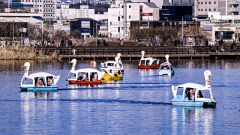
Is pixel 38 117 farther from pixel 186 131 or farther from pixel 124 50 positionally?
pixel 124 50

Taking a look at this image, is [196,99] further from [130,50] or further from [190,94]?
[130,50]

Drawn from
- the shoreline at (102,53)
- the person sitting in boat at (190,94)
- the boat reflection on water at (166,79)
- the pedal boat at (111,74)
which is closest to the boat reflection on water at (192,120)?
the person sitting in boat at (190,94)

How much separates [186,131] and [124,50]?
94757 mm

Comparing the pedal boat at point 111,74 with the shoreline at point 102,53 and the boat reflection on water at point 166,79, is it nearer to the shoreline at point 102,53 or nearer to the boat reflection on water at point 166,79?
the boat reflection on water at point 166,79

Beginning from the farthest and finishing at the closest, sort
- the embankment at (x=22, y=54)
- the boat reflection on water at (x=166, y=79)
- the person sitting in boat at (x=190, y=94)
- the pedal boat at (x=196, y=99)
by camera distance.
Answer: the embankment at (x=22, y=54) < the boat reflection on water at (x=166, y=79) < the person sitting in boat at (x=190, y=94) < the pedal boat at (x=196, y=99)

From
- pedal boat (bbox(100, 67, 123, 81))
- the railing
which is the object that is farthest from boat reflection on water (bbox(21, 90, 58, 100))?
the railing

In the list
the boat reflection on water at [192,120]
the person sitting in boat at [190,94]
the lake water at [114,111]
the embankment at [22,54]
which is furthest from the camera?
the embankment at [22,54]

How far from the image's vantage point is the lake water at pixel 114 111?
42.8 m

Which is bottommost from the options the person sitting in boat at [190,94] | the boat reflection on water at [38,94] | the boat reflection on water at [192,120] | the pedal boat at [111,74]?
the boat reflection on water at [192,120]

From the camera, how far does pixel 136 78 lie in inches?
3191

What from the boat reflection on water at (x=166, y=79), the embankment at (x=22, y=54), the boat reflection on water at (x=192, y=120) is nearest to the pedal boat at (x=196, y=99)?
the boat reflection on water at (x=192, y=120)

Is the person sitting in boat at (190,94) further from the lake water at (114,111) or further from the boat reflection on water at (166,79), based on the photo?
the boat reflection on water at (166,79)

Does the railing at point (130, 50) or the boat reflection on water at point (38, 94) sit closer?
the boat reflection on water at point (38, 94)

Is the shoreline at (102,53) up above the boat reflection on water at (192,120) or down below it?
above
